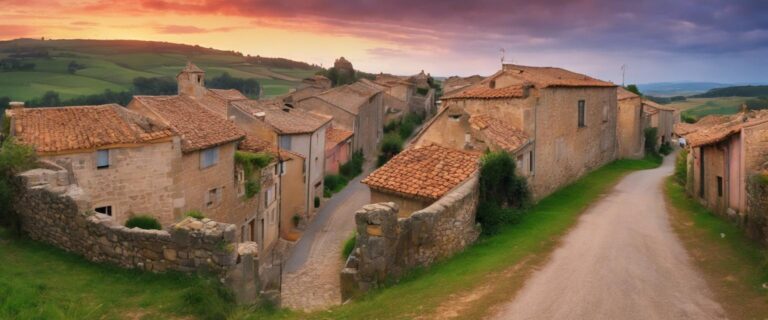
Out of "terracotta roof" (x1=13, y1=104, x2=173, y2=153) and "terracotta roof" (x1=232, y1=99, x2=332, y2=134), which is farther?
"terracotta roof" (x1=232, y1=99, x2=332, y2=134)

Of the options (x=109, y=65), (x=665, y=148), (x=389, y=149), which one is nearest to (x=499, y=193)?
(x=389, y=149)

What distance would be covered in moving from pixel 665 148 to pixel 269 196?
1619 inches

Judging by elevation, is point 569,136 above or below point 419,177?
above

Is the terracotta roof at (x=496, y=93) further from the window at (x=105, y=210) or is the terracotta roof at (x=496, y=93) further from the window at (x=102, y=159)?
the window at (x=105, y=210)

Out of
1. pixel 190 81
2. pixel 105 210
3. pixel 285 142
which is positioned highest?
pixel 190 81

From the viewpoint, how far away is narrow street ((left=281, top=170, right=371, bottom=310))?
1966 centimetres

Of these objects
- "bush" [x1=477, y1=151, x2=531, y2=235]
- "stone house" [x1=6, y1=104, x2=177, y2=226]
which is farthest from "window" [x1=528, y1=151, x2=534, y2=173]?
"stone house" [x1=6, y1=104, x2=177, y2=226]

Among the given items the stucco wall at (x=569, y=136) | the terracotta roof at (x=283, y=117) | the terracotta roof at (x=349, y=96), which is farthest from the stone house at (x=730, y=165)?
the terracotta roof at (x=349, y=96)

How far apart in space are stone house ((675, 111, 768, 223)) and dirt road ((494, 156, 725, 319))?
2.20 m

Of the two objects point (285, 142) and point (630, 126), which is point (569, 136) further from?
point (285, 142)

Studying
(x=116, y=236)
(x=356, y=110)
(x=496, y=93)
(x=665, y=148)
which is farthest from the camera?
(x=665, y=148)

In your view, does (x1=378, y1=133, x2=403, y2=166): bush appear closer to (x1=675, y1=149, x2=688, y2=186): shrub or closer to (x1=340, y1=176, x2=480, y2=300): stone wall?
(x1=675, y1=149, x2=688, y2=186): shrub

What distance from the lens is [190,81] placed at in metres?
35.8

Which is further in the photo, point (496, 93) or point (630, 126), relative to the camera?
point (630, 126)
